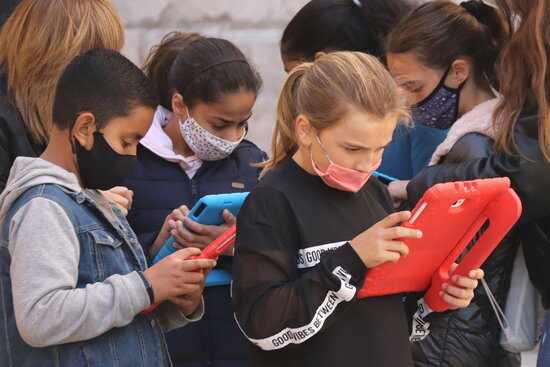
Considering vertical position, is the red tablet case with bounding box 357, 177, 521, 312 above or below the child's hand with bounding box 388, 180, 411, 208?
above

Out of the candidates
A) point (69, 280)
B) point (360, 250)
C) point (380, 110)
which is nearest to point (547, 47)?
point (380, 110)

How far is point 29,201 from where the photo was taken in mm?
2172

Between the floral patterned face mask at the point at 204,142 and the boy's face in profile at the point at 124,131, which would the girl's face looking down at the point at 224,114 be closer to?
the floral patterned face mask at the point at 204,142

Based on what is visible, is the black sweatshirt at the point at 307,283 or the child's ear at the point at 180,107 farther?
the child's ear at the point at 180,107

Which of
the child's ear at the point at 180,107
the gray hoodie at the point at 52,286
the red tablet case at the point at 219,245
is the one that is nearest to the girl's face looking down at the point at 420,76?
the child's ear at the point at 180,107

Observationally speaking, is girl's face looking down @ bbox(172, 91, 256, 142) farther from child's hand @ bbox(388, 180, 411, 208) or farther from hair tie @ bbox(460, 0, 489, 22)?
hair tie @ bbox(460, 0, 489, 22)

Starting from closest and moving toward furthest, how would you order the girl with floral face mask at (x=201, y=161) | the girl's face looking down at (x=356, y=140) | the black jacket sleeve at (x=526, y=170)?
1. the girl's face looking down at (x=356, y=140)
2. the black jacket sleeve at (x=526, y=170)
3. the girl with floral face mask at (x=201, y=161)

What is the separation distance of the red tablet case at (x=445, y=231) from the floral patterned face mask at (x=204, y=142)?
3.32 ft

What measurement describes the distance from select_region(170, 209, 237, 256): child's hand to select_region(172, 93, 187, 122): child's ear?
1.79ft

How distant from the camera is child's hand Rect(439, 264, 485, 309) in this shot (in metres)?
2.26

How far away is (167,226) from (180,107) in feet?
1.70

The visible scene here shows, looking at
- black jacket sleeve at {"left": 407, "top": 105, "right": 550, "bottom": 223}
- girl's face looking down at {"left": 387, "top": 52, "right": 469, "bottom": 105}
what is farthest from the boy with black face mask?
girl's face looking down at {"left": 387, "top": 52, "right": 469, "bottom": 105}

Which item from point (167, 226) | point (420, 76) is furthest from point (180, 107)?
point (420, 76)

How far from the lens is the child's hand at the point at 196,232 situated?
8.87 ft
